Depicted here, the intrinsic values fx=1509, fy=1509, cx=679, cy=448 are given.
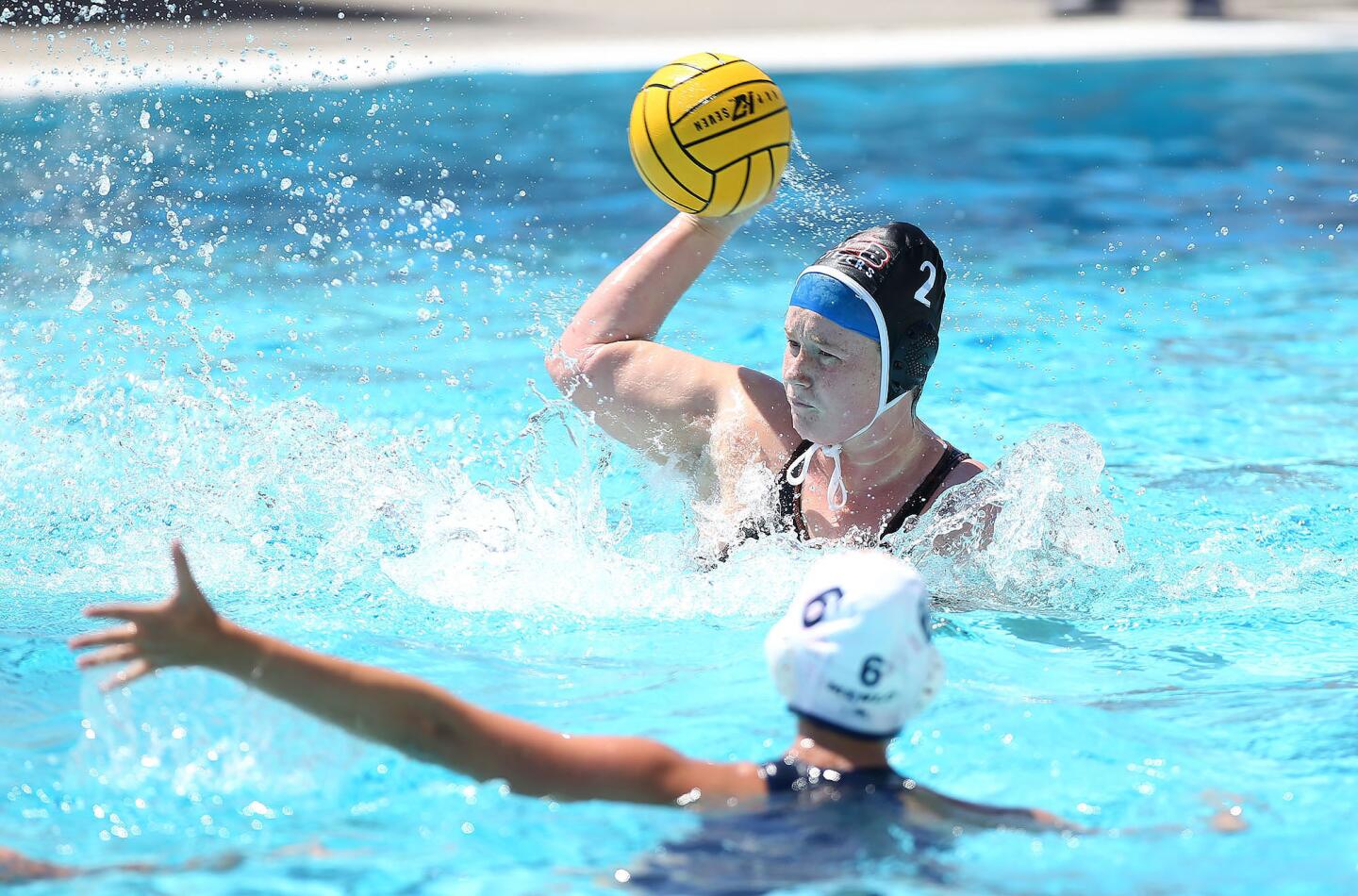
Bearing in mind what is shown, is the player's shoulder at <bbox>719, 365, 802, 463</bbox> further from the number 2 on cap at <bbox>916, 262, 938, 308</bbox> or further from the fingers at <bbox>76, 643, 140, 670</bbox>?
the fingers at <bbox>76, 643, 140, 670</bbox>

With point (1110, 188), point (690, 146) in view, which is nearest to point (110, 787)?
point (690, 146)

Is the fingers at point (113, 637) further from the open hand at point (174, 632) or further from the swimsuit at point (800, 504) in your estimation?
the swimsuit at point (800, 504)

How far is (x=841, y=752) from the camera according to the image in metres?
2.48

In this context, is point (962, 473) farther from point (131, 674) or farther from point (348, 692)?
point (131, 674)

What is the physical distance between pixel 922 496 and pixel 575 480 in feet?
3.43

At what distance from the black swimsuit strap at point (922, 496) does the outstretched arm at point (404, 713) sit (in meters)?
1.58

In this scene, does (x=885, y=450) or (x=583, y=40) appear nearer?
(x=885, y=450)

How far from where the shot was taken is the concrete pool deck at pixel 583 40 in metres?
10.9

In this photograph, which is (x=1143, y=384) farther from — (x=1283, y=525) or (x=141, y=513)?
(x=141, y=513)

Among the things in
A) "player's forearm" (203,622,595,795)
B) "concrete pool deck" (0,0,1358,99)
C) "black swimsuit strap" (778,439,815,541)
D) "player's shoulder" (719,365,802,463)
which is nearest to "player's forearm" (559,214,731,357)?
"player's shoulder" (719,365,802,463)

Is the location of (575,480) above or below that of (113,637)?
below

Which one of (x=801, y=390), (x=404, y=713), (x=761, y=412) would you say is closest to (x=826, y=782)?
(x=404, y=713)

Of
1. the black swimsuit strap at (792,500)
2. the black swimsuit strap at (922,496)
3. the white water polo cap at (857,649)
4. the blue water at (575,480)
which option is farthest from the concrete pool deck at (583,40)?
the white water polo cap at (857,649)

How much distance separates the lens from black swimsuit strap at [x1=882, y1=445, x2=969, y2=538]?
13.0 feet
